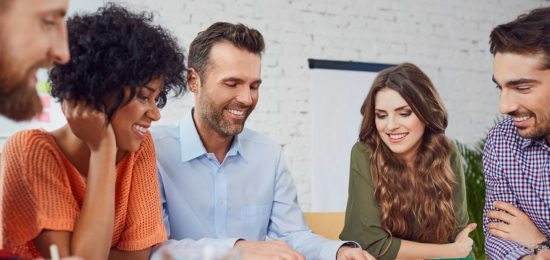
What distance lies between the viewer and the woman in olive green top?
243 centimetres

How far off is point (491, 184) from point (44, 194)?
1.55 metres

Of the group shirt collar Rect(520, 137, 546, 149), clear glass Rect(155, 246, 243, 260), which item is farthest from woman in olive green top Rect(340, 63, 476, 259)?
clear glass Rect(155, 246, 243, 260)

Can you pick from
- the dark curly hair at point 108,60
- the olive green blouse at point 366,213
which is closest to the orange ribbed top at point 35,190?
the dark curly hair at point 108,60

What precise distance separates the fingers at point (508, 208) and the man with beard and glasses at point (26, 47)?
61.0 inches

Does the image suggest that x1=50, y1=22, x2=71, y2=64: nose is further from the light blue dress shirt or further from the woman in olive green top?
the woman in olive green top

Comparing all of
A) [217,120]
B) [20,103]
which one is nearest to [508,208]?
[217,120]

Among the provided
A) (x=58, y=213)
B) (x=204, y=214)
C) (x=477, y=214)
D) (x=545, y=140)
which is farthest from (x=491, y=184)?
(x=477, y=214)

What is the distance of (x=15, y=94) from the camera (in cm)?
108

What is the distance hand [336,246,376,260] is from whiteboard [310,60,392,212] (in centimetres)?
328

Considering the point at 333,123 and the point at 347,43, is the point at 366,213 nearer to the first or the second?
the point at 333,123

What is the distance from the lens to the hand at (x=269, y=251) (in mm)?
1573

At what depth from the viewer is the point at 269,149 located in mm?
2391

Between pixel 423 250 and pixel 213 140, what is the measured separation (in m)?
0.86

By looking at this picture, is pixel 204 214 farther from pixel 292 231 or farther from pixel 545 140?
pixel 545 140
